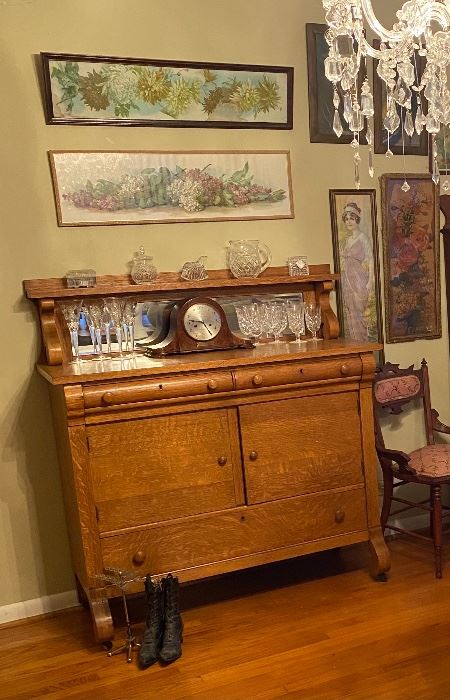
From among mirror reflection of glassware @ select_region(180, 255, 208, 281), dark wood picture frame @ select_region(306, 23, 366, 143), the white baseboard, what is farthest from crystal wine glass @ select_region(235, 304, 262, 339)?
the white baseboard

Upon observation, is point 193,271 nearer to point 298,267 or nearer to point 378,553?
point 298,267

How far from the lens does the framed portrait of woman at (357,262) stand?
10.6 ft

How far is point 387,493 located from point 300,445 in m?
0.78

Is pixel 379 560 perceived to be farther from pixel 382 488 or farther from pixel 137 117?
pixel 137 117

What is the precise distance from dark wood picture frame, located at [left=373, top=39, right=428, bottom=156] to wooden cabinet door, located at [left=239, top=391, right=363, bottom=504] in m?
1.35

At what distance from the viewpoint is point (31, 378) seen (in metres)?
2.80

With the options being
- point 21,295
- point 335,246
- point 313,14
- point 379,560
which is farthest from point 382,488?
point 313,14

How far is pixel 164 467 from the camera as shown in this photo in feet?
8.19

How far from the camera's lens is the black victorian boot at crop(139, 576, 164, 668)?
7.98ft

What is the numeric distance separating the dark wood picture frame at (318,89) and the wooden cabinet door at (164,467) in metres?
1.48

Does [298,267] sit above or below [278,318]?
above

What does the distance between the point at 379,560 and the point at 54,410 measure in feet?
5.03

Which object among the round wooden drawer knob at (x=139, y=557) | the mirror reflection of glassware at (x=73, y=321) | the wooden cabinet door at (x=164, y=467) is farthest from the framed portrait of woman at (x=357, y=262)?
the round wooden drawer knob at (x=139, y=557)

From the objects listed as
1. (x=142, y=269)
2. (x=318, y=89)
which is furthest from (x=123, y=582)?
(x=318, y=89)
